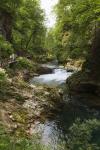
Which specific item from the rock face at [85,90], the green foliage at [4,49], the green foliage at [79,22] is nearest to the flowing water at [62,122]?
the rock face at [85,90]

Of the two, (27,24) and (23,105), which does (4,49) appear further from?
(27,24)

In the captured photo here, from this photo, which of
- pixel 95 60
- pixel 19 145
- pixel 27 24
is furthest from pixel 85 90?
pixel 27 24

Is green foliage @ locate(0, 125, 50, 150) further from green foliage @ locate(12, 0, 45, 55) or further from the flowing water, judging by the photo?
green foliage @ locate(12, 0, 45, 55)

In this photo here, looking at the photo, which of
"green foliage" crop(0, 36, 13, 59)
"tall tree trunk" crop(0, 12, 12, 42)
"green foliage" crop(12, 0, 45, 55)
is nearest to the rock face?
"green foliage" crop(0, 36, 13, 59)

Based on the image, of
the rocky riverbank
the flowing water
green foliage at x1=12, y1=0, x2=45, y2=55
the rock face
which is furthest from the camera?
green foliage at x1=12, y1=0, x2=45, y2=55

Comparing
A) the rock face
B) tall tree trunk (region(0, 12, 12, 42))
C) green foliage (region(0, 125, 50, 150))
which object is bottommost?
the rock face

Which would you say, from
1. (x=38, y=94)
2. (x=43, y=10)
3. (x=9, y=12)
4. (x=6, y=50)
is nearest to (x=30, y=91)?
(x=38, y=94)

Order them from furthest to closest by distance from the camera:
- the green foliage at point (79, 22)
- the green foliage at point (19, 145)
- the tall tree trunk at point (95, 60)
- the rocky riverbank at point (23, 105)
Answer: the tall tree trunk at point (95, 60) → the green foliage at point (79, 22) → the rocky riverbank at point (23, 105) → the green foliage at point (19, 145)

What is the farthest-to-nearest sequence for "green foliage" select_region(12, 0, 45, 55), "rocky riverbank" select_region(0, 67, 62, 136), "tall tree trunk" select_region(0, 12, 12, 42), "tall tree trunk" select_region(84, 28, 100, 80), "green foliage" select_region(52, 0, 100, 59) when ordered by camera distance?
"green foliage" select_region(12, 0, 45, 55) < "tall tree trunk" select_region(0, 12, 12, 42) < "tall tree trunk" select_region(84, 28, 100, 80) < "green foliage" select_region(52, 0, 100, 59) < "rocky riverbank" select_region(0, 67, 62, 136)

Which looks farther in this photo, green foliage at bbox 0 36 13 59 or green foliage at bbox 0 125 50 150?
green foliage at bbox 0 36 13 59

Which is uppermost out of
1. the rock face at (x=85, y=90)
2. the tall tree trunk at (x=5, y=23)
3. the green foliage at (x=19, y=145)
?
the tall tree trunk at (x=5, y=23)

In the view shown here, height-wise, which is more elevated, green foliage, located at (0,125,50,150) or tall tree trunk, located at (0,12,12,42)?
tall tree trunk, located at (0,12,12,42)

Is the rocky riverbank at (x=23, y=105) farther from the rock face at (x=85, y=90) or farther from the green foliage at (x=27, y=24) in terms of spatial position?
the green foliage at (x=27, y=24)

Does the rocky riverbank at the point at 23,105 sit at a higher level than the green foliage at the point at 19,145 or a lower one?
lower
